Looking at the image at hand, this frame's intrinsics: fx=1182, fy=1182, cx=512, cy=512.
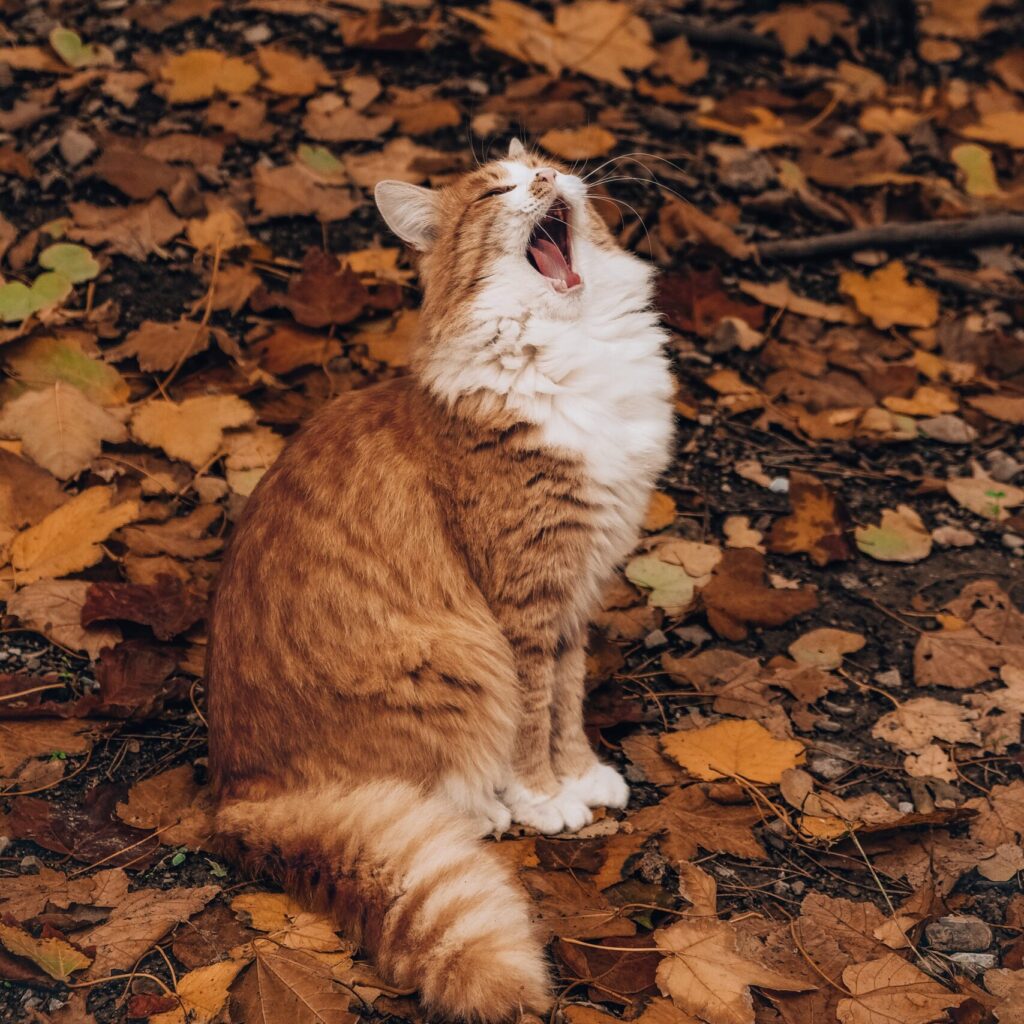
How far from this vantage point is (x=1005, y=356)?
4.68 metres

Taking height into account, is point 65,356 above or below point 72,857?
above

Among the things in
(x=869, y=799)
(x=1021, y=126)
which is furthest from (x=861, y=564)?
(x=1021, y=126)

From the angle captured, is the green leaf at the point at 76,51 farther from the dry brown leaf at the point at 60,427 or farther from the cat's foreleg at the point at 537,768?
the cat's foreleg at the point at 537,768

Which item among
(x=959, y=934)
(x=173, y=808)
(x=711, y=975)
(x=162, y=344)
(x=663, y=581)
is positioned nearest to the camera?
(x=711, y=975)

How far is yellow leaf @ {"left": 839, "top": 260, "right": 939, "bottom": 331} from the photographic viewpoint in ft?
15.8

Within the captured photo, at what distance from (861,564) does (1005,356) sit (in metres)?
1.37

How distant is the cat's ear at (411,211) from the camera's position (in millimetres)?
3217

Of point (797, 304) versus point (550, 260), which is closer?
point (550, 260)

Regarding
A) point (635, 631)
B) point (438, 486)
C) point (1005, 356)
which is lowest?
point (635, 631)

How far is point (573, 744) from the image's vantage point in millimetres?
3162

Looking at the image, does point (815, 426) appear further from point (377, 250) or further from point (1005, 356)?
point (377, 250)

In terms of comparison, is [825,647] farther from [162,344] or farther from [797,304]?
[162,344]

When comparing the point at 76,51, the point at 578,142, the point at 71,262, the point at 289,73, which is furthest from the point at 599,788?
the point at 76,51

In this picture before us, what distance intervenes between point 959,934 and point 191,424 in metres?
2.70
